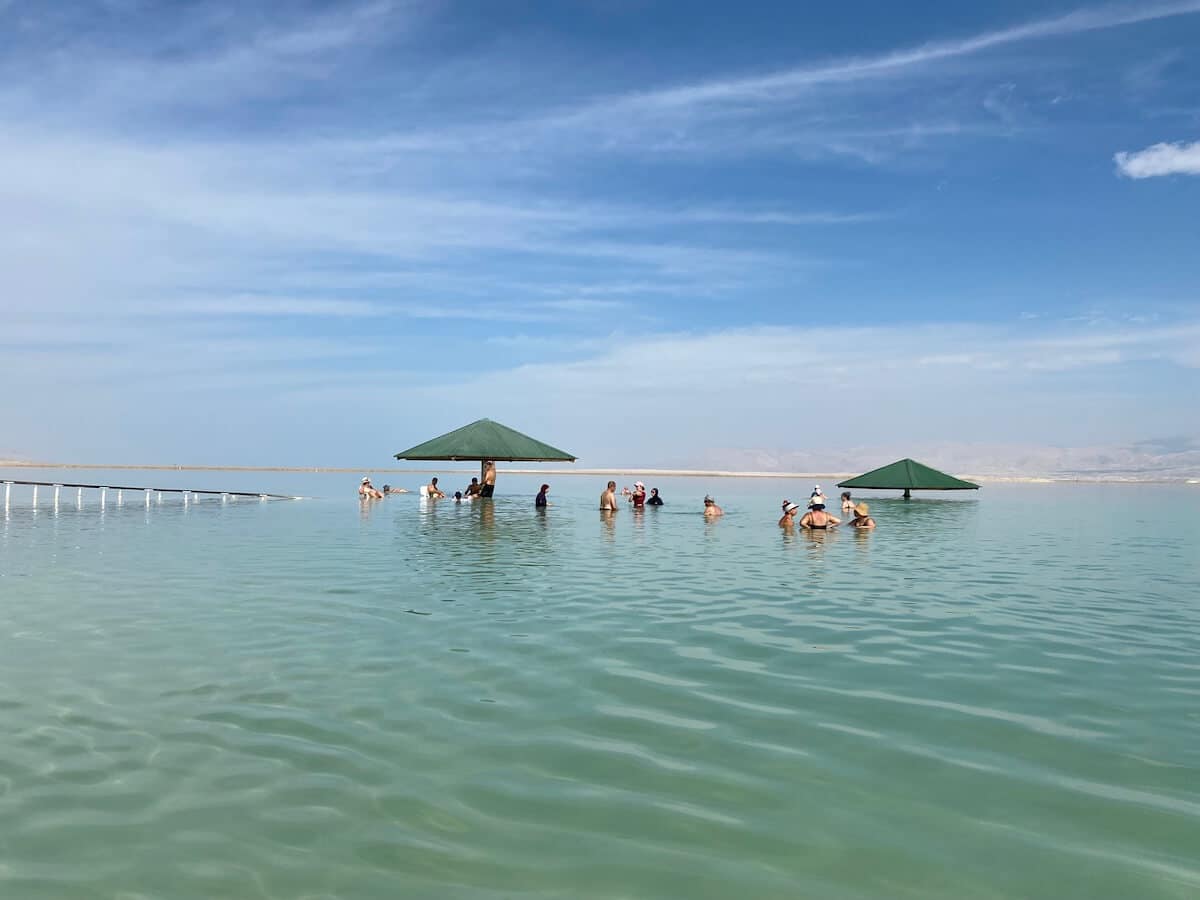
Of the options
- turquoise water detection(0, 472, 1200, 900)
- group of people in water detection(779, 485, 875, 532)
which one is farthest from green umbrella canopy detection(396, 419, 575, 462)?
turquoise water detection(0, 472, 1200, 900)

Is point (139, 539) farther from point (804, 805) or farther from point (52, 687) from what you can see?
point (804, 805)

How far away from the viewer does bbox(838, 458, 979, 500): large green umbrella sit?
40.1m

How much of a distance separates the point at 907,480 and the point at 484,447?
67.3 ft

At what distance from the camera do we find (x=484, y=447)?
3338 centimetres

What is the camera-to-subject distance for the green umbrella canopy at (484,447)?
108 feet

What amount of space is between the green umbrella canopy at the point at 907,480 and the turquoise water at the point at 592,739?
2661 cm

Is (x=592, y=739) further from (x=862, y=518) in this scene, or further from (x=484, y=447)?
(x=484, y=447)

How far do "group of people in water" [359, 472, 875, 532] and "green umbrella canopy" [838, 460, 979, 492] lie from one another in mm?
5714

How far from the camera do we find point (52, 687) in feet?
24.1

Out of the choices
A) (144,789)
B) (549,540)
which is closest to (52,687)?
(144,789)

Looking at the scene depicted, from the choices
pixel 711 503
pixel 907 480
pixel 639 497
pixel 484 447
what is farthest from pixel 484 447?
pixel 907 480

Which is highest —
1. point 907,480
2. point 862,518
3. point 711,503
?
point 907,480

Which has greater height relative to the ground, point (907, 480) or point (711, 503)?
point (907, 480)

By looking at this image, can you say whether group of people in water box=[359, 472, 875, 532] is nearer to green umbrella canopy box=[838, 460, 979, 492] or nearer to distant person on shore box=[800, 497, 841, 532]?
distant person on shore box=[800, 497, 841, 532]
